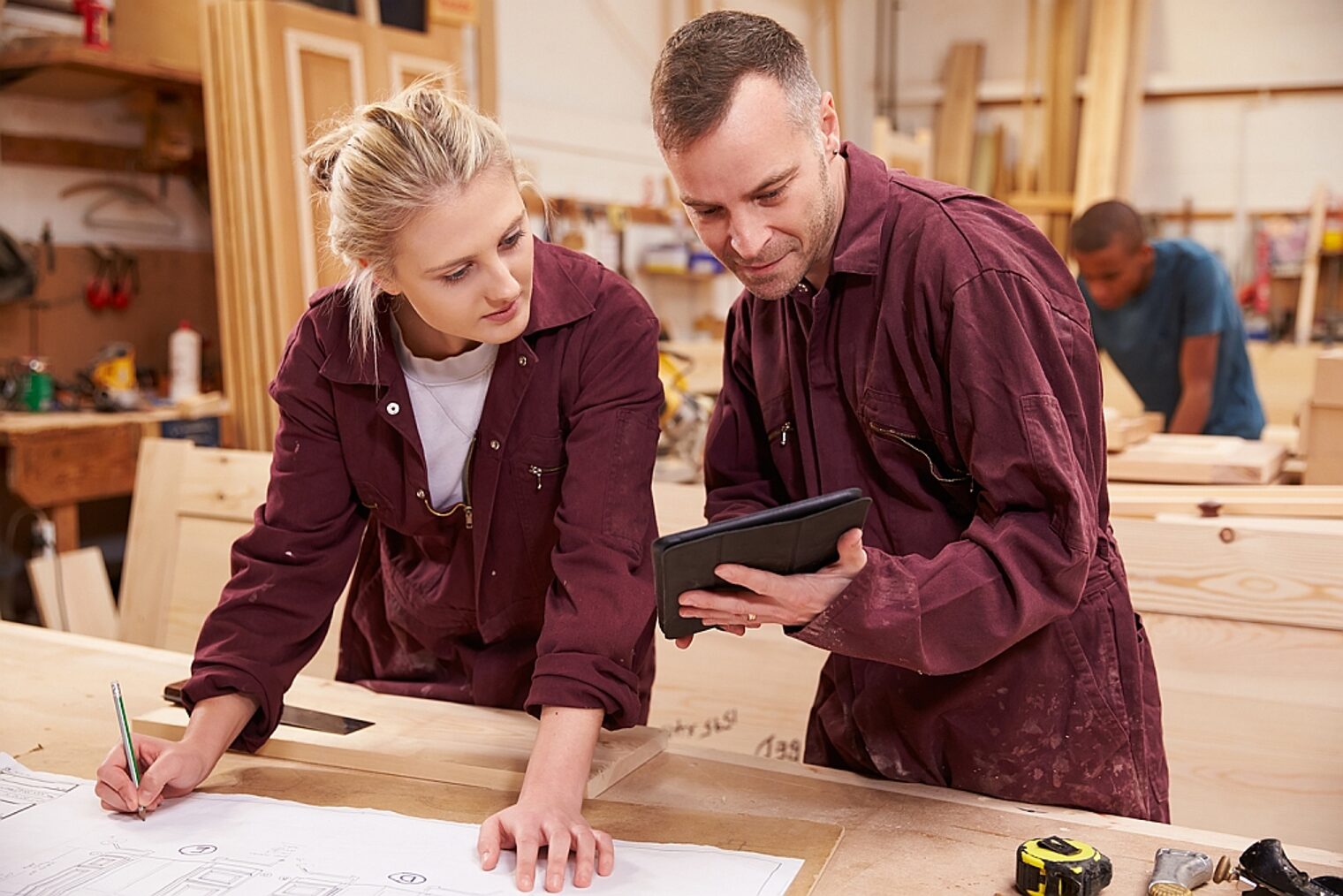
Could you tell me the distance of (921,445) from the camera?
1344 millimetres

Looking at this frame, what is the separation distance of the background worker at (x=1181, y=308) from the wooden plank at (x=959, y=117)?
3.33 m

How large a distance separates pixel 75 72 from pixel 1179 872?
12.1 ft

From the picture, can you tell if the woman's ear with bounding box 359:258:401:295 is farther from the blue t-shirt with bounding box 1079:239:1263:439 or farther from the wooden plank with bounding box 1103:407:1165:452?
the blue t-shirt with bounding box 1079:239:1263:439

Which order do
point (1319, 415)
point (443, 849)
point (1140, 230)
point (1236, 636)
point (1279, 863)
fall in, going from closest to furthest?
point (1279, 863) → point (443, 849) → point (1236, 636) → point (1319, 415) → point (1140, 230)

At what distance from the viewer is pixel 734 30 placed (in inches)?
50.9

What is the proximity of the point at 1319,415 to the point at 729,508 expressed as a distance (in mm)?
1766

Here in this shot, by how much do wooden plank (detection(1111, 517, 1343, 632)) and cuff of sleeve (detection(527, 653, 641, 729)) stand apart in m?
1.05

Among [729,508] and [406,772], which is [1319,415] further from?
[406,772]

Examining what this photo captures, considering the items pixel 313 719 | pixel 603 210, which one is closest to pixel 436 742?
pixel 313 719

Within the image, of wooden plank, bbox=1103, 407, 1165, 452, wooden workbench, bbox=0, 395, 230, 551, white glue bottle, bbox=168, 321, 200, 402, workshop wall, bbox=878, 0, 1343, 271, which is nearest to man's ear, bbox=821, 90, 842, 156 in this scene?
wooden plank, bbox=1103, 407, 1165, 452

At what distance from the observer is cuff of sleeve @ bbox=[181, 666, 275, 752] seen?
1.42m

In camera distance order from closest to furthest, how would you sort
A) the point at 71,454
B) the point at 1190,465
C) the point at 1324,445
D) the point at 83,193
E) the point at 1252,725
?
the point at 1252,725, the point at 1190,465, the point at 1324,445, the point at 71,454, the point at 83,193

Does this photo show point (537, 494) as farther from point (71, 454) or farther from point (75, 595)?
point (71, 454)

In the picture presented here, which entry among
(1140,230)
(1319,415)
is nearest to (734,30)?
(1319,415)
